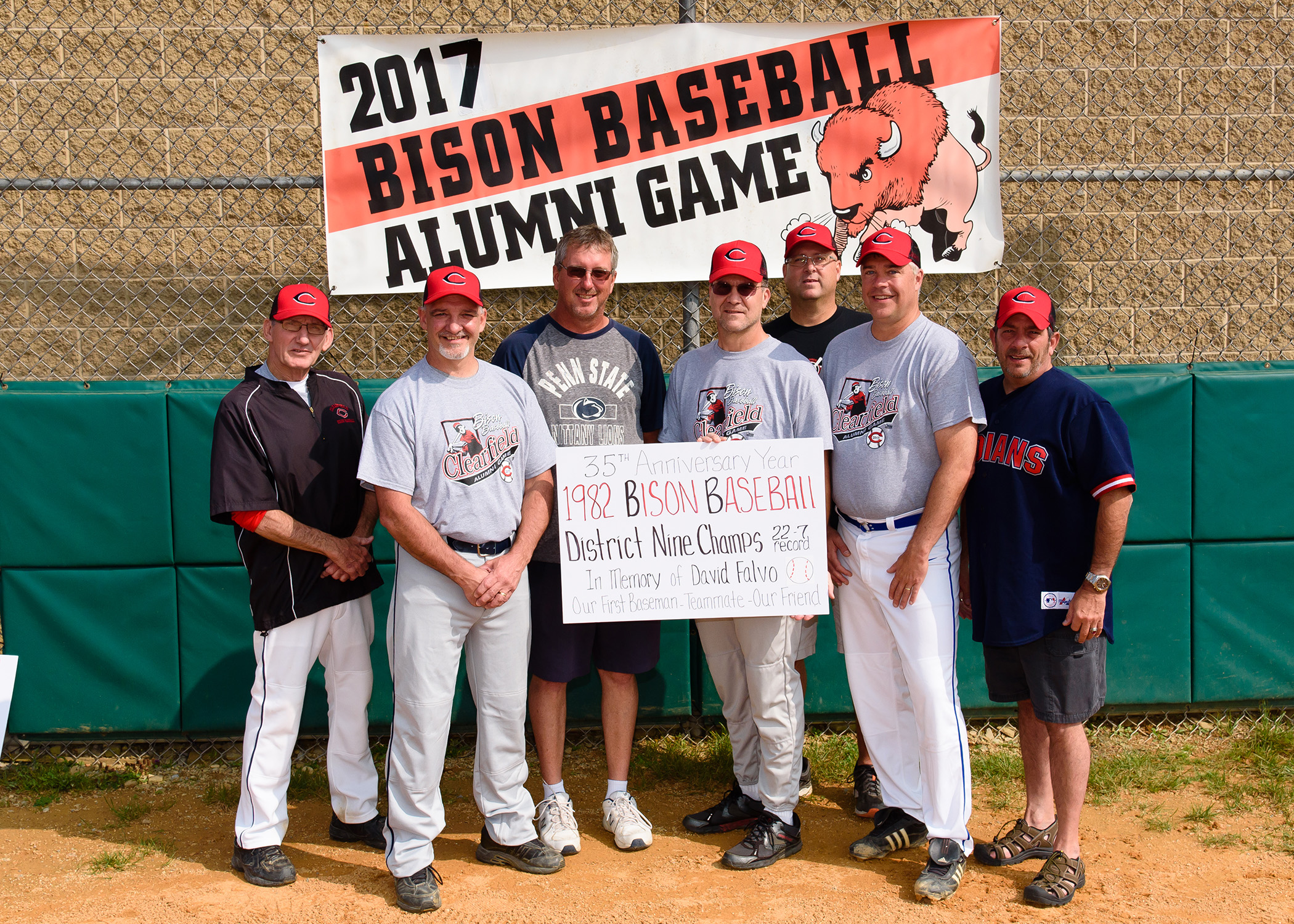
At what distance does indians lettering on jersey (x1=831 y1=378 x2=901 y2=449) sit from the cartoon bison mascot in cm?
177

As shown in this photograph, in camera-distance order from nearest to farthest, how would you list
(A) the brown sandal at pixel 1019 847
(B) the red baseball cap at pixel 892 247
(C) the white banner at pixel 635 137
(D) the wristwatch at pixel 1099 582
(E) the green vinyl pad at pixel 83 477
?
(D) the wristwatch at pixel 1099 582, (B) the red baseball cap at pixel 892 247, (A) the brown sandal at pixel 1019 847, (E) the green vinyl pad at pixel 83 477, (C) the white banner at pixel 635 137

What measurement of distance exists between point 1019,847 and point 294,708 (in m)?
2.57

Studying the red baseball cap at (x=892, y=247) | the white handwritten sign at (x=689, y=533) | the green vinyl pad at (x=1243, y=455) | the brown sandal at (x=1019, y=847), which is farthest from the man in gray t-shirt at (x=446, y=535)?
the green vinyl pad at (x=1243, y=455)

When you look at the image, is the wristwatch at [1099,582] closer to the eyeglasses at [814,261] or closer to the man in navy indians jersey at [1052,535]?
the man in navy indians jersey at [1052,535]

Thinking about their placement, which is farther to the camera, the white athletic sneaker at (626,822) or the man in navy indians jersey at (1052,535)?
the white athletic sneaker at (626,822)

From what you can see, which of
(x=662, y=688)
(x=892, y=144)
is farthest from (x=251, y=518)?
(x=892, y=144)

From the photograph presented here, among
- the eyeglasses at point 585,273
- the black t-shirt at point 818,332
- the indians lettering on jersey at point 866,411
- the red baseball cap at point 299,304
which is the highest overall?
the eyeglasses at point 585,273

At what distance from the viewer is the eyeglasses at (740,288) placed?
3156 mm

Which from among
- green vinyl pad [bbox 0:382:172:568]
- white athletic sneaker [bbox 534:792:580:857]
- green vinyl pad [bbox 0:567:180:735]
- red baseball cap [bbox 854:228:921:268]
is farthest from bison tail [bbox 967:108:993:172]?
green vinyl pad [bbox 0:567:180:735]

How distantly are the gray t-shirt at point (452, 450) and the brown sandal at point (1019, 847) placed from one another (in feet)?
6.55

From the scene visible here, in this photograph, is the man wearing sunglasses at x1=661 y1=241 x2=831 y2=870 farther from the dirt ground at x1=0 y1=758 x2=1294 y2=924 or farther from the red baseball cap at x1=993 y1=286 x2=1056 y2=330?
the red baseball cap at x1=993 y1=286 x2=1056 y2=330

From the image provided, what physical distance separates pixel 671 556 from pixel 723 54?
2624 mm

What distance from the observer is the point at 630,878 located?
10.5 ft

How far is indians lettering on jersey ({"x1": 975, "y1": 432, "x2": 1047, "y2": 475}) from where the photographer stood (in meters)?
2.96
